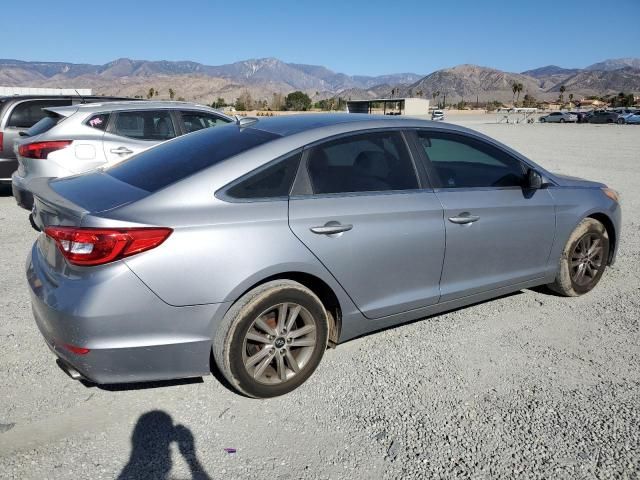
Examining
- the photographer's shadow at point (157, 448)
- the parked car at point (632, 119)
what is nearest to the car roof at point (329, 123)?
the photographer's shadow at point (157, 448)

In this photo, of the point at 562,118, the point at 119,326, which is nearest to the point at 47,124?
the point at 119,326

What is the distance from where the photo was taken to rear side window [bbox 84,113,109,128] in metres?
7.21

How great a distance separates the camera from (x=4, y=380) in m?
3.32

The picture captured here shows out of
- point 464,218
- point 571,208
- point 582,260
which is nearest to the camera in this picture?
point 464,218

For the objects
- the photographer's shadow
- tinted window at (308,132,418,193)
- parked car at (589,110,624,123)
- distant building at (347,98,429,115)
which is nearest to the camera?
the photographer's shadow

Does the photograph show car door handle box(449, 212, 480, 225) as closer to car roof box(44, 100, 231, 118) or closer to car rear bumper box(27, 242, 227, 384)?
car rear bumper box(27, 242, 227, 384)

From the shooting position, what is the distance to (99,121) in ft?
23.9

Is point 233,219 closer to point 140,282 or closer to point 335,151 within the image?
point 140,282

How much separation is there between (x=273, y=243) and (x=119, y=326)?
0.92 m

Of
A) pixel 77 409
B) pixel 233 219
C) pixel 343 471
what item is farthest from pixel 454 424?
pixel 77 409

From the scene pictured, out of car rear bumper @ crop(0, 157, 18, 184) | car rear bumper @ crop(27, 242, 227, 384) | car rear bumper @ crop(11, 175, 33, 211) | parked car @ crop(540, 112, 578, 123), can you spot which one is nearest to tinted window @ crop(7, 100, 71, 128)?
car rear bumper @ crop(0, 157, 18, 184)

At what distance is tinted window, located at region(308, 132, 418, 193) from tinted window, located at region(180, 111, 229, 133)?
4961 millimetres

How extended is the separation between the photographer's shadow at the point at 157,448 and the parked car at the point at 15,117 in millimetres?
6979

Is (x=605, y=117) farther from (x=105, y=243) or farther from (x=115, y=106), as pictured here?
(x=105, y=243)
